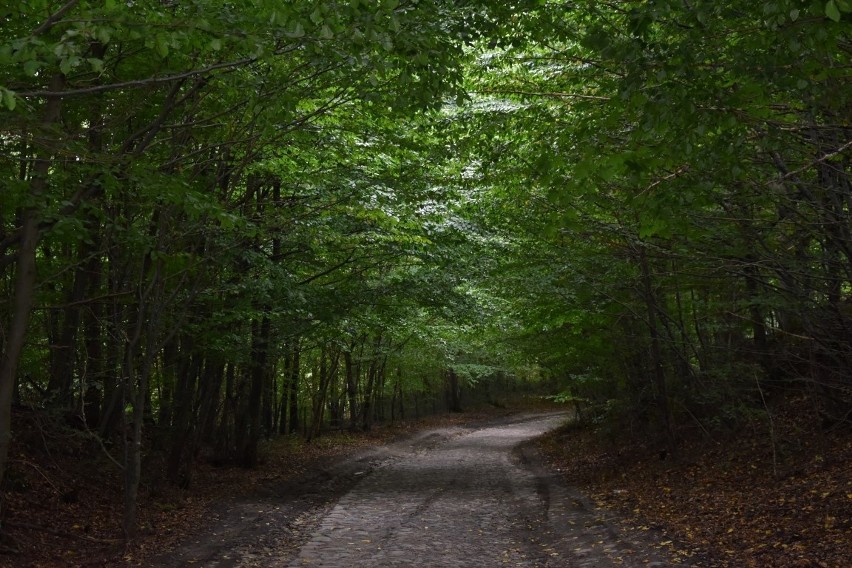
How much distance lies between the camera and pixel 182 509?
444 inches

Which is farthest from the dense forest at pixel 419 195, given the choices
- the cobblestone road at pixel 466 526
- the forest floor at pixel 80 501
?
the cobblestone road at pixel 466 526

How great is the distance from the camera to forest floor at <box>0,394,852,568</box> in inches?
298

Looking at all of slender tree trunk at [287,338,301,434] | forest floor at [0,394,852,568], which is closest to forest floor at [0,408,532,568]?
forest floor at [0,394,852,568]

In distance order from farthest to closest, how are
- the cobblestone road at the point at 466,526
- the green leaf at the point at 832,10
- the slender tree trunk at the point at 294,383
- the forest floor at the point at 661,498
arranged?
the slender tree trunk at the point at 294,383
the cobblestone road at the point at 466,526
the forest floor at the point at 661,498
the green leaf at the point at 832,10

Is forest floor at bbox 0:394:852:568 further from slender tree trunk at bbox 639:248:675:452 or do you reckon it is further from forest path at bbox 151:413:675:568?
slender tree trunk at bbox 639:248:675:452

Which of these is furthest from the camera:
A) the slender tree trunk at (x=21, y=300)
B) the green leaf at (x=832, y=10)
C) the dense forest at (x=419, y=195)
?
the slender tree trunk at (x=21, y=300)

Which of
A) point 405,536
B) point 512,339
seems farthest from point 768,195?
point 512,339

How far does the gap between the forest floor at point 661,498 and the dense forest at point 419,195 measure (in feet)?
1.92

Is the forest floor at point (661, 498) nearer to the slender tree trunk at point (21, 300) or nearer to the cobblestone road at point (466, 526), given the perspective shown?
the cobblestone road at point (466, 526)

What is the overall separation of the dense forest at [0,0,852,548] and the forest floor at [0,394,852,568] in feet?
1.92

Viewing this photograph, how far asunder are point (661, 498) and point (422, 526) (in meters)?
3.74

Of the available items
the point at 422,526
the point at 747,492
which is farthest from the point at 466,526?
the point at 747,492

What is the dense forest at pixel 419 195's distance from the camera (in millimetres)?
5113

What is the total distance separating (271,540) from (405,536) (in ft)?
6.11
